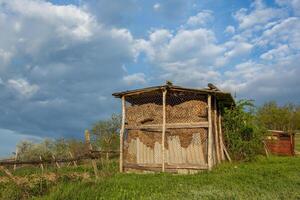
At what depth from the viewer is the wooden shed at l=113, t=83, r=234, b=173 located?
1491cm

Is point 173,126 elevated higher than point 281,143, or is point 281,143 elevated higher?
point 173,126

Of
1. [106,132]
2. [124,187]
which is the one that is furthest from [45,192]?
[106,132]

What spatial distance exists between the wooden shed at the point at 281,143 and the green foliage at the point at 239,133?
5.02 metres

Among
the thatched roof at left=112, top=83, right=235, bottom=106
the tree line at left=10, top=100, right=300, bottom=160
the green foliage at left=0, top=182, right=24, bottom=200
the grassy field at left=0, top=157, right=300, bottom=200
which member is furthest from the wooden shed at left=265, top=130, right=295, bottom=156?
the green foliage at left=0, top=182, right=24, bottom=200

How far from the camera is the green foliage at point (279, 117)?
4449 centimetres

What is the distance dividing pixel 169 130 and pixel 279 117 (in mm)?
33273

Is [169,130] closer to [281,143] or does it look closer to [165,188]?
[165,188]

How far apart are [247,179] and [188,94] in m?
5.33

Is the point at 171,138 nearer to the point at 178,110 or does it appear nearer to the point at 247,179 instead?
the point at 178,110

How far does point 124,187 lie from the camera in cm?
1030

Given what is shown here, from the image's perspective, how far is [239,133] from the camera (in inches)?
750

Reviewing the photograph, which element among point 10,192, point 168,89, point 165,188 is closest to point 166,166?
point 168,89

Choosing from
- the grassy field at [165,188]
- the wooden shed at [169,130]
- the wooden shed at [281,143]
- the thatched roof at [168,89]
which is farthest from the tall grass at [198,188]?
the wooden shed at [281,143]

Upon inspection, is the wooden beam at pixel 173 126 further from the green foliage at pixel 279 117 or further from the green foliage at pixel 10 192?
the green foliage at pixel 279 117
